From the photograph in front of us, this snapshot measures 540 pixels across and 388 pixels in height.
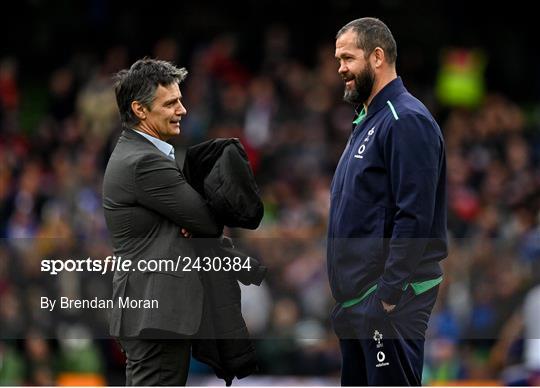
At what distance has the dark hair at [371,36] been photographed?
5438 mm

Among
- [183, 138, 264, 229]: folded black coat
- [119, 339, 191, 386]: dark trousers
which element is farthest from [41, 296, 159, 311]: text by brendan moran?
[183, 138, 264, 229]: folded black coat

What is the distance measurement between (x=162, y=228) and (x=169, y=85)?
2.14 ft

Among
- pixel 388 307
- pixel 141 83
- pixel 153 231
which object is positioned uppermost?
pixel 141 83

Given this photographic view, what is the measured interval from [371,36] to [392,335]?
1345 mm

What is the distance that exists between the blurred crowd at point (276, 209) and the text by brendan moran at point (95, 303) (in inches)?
3.2

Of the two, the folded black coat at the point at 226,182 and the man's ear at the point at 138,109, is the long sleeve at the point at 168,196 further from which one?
the man's ear at the point at 138,109

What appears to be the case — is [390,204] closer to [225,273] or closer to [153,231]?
[225,273]

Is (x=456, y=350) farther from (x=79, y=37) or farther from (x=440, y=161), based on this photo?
(x=79, y=37)

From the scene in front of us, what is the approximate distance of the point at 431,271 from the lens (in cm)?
533

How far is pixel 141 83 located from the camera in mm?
5395

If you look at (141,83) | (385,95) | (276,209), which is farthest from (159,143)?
(276,209)

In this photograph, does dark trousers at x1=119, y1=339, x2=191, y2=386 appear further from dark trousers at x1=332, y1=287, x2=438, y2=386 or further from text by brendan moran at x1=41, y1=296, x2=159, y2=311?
dark trousers at x1=332, y1=287, x2=438, y2=386

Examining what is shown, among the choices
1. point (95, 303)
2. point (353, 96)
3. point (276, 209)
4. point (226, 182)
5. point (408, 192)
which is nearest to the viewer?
point (408, 192)

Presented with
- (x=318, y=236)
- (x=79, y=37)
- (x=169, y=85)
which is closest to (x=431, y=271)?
(x=169, y=85)
